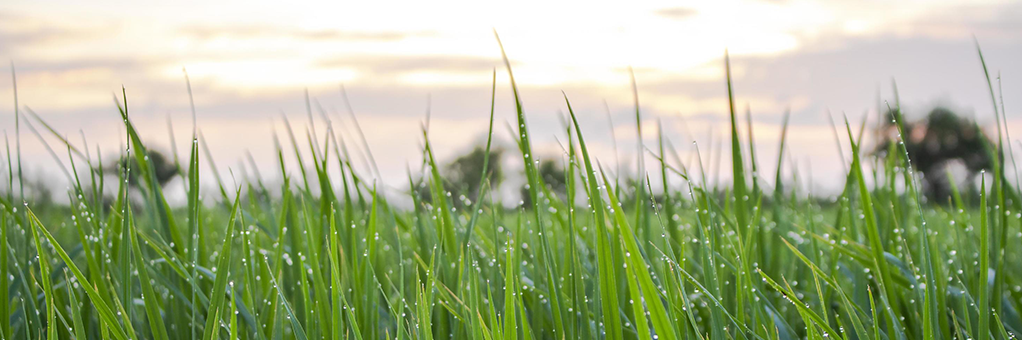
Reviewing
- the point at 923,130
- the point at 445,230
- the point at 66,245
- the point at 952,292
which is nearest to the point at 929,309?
the point at 952,292

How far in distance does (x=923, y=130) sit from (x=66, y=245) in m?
28.1

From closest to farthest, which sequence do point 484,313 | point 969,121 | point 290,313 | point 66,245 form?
1. point 290,313
2. point 484,313
3. point 66,245
4. point 969,121

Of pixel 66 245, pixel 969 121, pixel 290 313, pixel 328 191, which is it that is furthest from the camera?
pixel 969 121

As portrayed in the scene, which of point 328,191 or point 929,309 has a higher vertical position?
point 328,191

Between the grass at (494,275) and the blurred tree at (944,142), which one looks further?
the blurred tree at (944,142)

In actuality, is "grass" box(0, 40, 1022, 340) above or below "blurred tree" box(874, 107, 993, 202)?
above

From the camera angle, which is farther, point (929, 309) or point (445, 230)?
point (445, 230)

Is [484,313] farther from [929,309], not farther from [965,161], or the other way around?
[965,161]

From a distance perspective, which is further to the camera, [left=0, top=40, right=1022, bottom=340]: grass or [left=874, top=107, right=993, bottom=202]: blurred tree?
[left=874, top=107, right=993, bottom=202]: blurred tree

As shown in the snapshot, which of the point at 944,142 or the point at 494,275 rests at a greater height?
the point at 494,275

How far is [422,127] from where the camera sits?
1202mm

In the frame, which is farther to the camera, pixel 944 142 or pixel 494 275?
pixel 944 142

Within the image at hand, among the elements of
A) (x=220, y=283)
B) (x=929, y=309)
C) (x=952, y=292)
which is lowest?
(x=952, y=292)

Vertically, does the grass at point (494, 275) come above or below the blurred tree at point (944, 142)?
above
